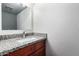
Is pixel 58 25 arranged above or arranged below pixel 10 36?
above

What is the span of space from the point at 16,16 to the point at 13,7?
22 centimetres

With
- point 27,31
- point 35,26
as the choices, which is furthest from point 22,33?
point 35,26

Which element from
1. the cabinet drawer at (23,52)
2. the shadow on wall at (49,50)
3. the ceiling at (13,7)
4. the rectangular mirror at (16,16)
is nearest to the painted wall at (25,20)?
the rectangular mirror at (16,16)

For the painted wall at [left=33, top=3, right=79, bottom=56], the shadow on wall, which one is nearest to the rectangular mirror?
the painted wall at [left=33, top=3, right=79, bottom=56]

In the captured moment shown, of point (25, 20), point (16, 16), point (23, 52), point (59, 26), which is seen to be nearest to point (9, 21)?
point (16, 16)

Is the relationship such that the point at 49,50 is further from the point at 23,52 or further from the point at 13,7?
the point at 13,7

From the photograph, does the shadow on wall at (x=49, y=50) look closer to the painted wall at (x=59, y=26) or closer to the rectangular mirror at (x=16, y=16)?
the painted wall at (x=59, y=26)

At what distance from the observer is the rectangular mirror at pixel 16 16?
204 centimetres

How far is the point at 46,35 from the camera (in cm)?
245

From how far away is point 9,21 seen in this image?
2137 mm

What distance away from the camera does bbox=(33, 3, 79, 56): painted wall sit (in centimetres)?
214

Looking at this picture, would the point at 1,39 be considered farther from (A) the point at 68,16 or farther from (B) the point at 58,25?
(A) the point at 68,16

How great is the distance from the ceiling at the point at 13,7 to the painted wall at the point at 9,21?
0.08 meters

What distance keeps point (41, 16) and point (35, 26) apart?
311 millimetres
